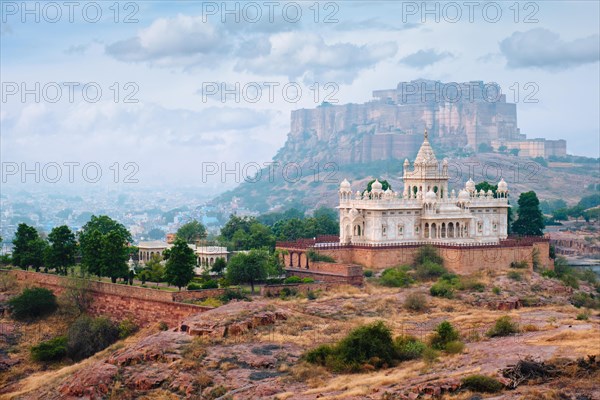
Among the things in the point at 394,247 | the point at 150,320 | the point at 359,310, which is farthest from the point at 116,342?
the point at 394,247

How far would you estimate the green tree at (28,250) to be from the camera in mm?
71312

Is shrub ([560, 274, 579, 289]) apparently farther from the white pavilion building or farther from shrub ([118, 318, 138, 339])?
shrub ([118, 318, 138, 339])

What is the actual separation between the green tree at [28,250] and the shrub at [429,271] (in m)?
24.7

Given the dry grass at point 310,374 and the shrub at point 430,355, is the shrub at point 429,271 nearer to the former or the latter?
the shrub at point 430,355

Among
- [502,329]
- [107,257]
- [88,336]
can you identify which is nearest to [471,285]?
[502,329]

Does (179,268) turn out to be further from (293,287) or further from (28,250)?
(28,250)

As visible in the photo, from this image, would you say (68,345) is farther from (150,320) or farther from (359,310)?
(359,310)

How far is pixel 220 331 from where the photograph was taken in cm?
4978

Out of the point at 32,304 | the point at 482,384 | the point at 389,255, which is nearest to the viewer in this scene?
the point at 482,384

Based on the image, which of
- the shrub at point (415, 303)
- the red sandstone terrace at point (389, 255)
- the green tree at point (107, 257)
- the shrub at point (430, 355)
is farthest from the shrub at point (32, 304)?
the shrub at point (430, 355)

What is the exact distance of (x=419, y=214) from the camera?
69938 mm

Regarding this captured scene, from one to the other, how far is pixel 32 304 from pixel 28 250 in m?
10.3

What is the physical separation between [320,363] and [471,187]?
112 feet

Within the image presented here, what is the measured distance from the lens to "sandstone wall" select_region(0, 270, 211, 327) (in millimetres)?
56287
